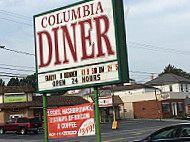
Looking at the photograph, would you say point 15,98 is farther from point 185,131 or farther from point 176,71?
point 176,71

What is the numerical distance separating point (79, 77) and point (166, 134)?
12.6 feet

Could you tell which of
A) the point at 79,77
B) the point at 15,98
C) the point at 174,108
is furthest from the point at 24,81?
the point at 79,77

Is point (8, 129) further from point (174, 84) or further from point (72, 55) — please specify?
point (174, 84)

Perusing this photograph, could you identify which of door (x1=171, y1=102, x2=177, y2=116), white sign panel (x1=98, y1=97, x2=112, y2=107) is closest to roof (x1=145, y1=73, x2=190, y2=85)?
door (x1=171, y1=102, x2=177, y2=116)

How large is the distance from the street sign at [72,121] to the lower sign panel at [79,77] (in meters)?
0.72

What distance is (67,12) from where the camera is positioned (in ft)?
32.7

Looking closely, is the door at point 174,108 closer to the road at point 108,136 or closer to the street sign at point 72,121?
the road at point 108,136

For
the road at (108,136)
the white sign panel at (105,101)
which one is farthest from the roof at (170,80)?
the road at (108,136)

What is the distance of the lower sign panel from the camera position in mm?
9070

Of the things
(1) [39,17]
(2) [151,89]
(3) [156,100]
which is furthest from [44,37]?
(2) [151,89]

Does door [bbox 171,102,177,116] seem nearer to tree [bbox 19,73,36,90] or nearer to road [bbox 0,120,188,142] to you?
road [bbox 0,120,188,142]

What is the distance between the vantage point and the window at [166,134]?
11.0 m

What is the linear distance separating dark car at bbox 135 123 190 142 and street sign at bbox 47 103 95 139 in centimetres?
289

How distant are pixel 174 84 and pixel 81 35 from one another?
206ft
